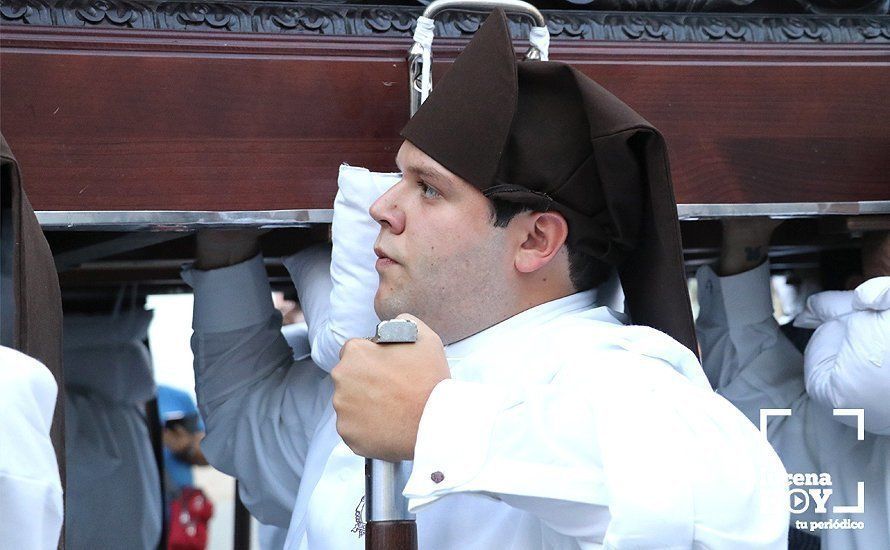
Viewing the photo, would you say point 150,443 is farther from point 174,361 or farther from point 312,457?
point 312,457

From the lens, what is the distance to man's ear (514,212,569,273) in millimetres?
1593

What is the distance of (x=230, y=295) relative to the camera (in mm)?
2129

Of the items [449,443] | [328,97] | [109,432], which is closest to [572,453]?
[449,443]

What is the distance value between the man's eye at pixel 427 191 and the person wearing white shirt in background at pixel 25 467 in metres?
0.63

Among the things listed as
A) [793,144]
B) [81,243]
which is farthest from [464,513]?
[81,243]

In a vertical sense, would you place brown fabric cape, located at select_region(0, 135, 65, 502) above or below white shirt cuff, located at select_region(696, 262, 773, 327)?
below

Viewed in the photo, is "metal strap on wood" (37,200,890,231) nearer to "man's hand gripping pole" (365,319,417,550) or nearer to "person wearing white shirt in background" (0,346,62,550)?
"man's hand gripping pole" (365,319,417,550)

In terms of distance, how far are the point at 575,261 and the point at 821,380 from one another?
0.69m

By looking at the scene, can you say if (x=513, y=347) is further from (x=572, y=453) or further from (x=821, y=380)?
(x=821, y=380)

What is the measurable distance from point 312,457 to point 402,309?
42cm

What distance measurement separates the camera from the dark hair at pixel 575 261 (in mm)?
1579

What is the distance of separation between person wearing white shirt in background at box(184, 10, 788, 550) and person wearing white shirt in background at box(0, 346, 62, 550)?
1.09ft

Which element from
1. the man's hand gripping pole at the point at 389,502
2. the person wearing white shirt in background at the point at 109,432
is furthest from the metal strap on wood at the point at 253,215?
the person wearing white shirt in background at the point at 109,432

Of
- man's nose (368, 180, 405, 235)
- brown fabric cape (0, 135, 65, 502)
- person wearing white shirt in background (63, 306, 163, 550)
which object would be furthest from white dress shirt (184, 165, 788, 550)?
person wearing white shirt in background (63, 306, 163, 550)
